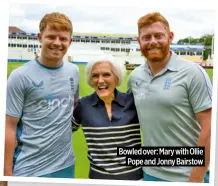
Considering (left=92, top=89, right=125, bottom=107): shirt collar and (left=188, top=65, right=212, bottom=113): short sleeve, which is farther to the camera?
(left=92, top=89, right=125, bottom=107): shirt collar

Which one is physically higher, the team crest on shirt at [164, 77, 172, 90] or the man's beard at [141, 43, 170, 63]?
the man's beard at [141, 43, 170, 63]

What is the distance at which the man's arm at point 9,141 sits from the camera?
3.72 metres

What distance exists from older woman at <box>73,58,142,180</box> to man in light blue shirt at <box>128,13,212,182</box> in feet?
0.31

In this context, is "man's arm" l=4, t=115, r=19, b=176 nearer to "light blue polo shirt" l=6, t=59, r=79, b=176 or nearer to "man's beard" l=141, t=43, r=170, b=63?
"light blue polo shirt" l=6, t=59, r=79, b=176

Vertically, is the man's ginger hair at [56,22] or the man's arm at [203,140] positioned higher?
the man's ginger hair at [56,22]

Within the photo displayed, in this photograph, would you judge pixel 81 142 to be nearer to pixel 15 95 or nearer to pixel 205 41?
pixel 15 95

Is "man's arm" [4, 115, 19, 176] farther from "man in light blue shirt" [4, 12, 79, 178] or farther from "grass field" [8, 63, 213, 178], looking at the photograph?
"grass field" [8, 63, 213, 178]

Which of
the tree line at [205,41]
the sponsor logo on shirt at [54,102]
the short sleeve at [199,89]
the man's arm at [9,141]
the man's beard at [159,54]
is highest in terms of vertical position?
the tree line at [205,41]

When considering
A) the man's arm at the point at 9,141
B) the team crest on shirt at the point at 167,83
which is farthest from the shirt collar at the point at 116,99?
the man's arm at the point at 9,141

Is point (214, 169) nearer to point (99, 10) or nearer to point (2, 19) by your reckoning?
point (99, 10)

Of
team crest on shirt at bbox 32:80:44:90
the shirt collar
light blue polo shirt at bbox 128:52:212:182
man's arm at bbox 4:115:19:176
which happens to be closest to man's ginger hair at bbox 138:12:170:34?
light blue polo shirt at bbox 128:52:212:182

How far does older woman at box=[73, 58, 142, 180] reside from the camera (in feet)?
12.0

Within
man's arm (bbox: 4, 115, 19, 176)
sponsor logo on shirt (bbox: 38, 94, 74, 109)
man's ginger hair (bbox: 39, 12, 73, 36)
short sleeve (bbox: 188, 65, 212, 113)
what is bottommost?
man's arm (bbox: 4, 115, 19, 176)

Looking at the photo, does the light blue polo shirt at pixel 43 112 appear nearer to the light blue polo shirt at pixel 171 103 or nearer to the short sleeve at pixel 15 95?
the short sleeve at pixel 15 95
